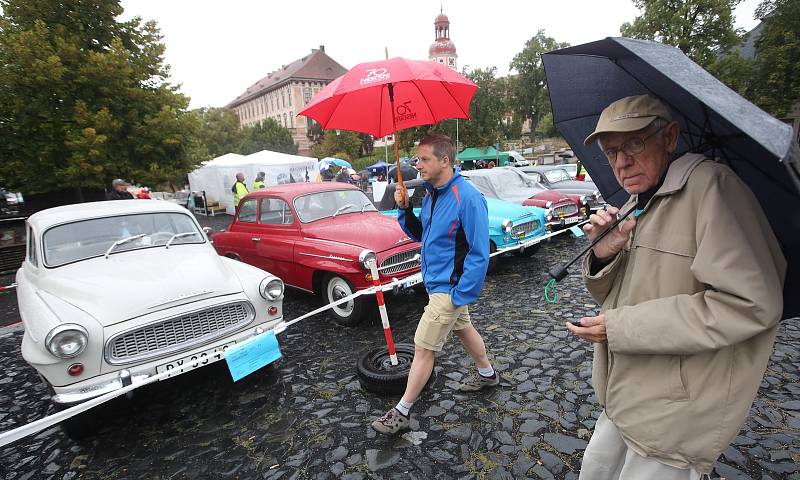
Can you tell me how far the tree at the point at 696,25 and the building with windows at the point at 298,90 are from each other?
52.8m

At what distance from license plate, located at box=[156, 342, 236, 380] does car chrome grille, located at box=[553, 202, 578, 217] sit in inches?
286

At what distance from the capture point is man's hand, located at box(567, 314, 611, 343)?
1.40 metres

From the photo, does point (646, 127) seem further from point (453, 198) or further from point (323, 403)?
point (323, 403)

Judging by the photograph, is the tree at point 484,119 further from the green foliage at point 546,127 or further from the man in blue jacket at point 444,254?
the man in blue jacket at point 444,254

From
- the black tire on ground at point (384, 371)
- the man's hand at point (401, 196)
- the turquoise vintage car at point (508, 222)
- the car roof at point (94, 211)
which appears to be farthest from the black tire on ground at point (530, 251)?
the car roof at point (94, 211)

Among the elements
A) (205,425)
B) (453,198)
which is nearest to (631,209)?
(453,198)

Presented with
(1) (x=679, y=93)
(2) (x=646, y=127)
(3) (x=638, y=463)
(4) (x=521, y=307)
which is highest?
(1) (x=679, y=93)

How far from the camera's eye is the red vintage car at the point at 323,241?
500 cm

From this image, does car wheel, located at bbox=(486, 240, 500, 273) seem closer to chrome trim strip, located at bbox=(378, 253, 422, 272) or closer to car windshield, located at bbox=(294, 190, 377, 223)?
chrome trim strip, located at bbox=(378, 253, 422, 272)

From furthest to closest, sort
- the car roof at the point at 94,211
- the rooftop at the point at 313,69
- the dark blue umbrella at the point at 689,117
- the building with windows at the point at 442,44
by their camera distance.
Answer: the building with windows at the point at 442,44, the rooftop at the point at 313,69, the car roof at the point at 94,211, the dark blue umbrella at the point at 689,117

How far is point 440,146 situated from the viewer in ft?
9.30

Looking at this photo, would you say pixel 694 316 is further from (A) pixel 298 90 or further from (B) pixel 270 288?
(A) pixel 298 90

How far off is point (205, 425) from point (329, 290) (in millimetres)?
2324

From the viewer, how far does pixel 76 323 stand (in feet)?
9.83
